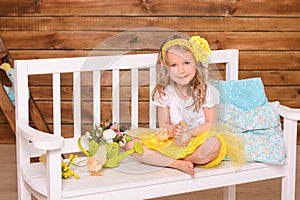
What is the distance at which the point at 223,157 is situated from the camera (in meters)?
2.17

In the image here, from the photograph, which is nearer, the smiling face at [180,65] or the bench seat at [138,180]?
the bench seat at [138,180]

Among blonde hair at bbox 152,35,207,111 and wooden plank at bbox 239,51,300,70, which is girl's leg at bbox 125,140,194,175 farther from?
wooden plank at bbox 239,51,300,70

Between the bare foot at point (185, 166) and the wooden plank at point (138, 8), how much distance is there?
1836 mm

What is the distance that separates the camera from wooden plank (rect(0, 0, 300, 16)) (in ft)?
12.3

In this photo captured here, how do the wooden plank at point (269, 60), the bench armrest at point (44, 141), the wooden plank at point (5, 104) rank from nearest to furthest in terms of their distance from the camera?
the bench armrest at point (44, 141) < the wooden plank at point (5, 104) < the wooden plank at point (269, 60)

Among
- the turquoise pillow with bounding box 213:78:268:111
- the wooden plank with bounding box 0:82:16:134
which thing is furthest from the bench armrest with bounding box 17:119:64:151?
the wooden plank with bounding box 0:82:16:134

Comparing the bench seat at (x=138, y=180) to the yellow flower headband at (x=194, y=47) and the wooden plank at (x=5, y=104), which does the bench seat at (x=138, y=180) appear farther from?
the wooden plank at (x=5, y=104)

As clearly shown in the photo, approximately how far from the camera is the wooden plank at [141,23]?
3.76 metres

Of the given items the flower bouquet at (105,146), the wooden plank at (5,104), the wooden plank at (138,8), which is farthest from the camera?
the wooden plank at (138,8)

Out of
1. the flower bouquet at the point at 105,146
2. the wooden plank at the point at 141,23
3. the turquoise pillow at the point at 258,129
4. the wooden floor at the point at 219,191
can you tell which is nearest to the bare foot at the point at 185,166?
the flower bouquet at the point at 105,146

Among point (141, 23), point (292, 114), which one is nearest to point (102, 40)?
point (141, 23)

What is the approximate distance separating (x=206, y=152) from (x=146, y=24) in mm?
1845

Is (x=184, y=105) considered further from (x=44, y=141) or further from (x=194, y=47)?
(x=44, y=141)

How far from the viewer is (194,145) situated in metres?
2.07
